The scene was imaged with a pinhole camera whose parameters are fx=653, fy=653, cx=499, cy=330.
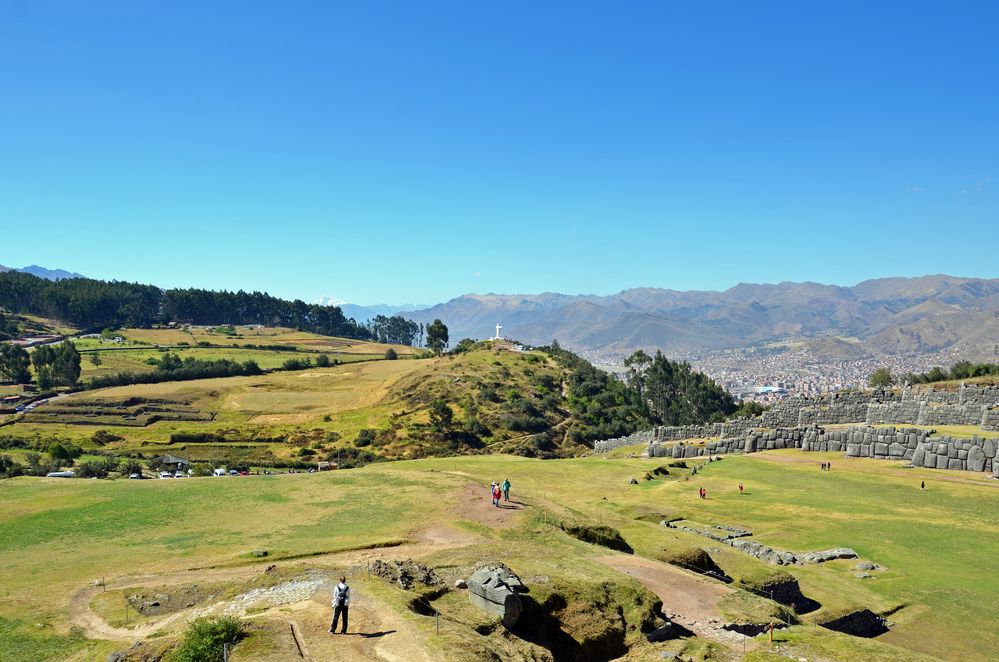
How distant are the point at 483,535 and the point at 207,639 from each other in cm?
1568

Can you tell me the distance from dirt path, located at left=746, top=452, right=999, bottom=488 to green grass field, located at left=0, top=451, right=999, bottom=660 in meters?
0.70

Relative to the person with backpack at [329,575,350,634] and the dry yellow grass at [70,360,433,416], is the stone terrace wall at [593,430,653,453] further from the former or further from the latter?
the person with backpack at [329,575,350,634]

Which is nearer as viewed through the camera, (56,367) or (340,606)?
(340,606)

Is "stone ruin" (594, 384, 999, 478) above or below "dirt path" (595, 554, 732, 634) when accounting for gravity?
above

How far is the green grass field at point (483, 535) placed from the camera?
2375 cm

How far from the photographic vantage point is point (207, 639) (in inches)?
639

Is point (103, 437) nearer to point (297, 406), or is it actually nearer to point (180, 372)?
point (297, 406)

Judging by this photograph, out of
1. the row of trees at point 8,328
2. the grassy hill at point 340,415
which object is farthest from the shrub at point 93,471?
the row of trees at point 8,328

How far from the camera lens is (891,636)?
27422mm

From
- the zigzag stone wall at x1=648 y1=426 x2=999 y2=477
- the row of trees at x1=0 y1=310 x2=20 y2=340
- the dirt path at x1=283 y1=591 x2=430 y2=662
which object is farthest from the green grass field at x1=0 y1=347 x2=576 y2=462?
the dirt path at x1=283 y1=591 x2=430 y2=662

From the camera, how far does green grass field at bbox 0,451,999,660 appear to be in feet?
77.9

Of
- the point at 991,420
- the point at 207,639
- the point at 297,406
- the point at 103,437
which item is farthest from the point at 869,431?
the point at 103,437

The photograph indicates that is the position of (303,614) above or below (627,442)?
above

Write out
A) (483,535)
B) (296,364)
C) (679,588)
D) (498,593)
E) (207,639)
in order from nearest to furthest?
(207,639) < (498,593) < (679,588) < (483,535) < (296,364)
